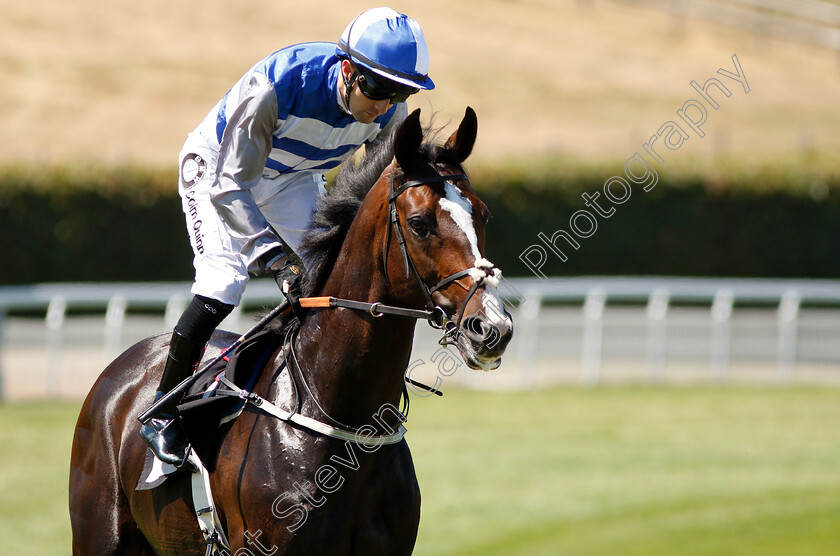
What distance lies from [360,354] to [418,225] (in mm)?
479

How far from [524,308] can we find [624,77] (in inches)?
769

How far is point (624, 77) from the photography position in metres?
29.3

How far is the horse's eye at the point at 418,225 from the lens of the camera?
277cm

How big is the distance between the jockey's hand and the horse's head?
0.45 meters

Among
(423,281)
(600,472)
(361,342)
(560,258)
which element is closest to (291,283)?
(361,342)

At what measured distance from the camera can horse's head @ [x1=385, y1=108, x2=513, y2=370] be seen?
260cm

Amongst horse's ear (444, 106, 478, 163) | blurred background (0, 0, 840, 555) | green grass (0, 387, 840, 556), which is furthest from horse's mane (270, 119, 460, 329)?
green grass (0, 387, 840, 556)

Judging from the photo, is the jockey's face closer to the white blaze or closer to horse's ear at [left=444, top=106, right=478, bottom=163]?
horse's ear at [left=444, top=106, right=478, bottom=163]

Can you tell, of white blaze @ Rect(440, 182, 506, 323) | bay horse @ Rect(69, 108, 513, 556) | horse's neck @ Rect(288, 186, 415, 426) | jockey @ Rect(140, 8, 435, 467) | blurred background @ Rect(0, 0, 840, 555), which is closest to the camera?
white blaze @ Rect(440, 182, 506, 323)

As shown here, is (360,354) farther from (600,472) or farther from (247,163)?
(600,472)

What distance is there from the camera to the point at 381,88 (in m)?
3.16

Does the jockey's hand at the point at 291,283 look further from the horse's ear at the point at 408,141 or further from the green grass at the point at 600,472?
the green grass at the point at 600,472

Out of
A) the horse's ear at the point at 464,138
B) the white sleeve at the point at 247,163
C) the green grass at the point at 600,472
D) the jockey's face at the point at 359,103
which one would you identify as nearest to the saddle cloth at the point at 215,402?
the white sleeve at the point at 247,163

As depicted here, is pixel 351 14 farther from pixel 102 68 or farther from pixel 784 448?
pixel 784 448
